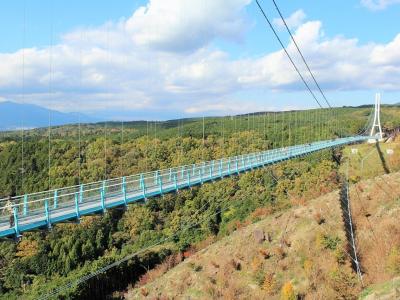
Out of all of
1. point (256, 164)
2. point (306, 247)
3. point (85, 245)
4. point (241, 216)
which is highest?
point (256, 164)

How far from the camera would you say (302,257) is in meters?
26.9

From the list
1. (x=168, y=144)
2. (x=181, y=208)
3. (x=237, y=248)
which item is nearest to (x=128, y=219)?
(x=181, y=208)

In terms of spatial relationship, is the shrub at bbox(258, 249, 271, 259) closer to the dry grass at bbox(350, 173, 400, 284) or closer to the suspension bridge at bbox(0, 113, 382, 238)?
the dry grass at bbox(350, 173, 400, 284)

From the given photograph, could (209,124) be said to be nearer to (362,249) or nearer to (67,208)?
(362,249)

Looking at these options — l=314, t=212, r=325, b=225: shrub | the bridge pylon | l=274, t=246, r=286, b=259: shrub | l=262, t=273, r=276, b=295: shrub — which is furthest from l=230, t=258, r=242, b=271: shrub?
the bridge pylon

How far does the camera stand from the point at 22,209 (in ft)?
41.7

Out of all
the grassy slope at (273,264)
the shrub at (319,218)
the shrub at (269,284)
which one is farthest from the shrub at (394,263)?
the shrub at (319,218)

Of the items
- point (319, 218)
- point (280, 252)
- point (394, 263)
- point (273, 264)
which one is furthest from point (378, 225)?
point (394, 263)

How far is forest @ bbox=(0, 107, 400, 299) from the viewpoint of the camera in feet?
174

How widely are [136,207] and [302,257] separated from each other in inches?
1605

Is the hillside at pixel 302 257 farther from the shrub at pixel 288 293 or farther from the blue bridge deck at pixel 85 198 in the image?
the blue bridge deck at pixel 85 198

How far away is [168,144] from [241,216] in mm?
26592

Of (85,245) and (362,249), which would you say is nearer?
(362,249)

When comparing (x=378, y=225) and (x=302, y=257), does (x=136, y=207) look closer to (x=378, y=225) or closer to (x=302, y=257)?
(x=302, y=257)
